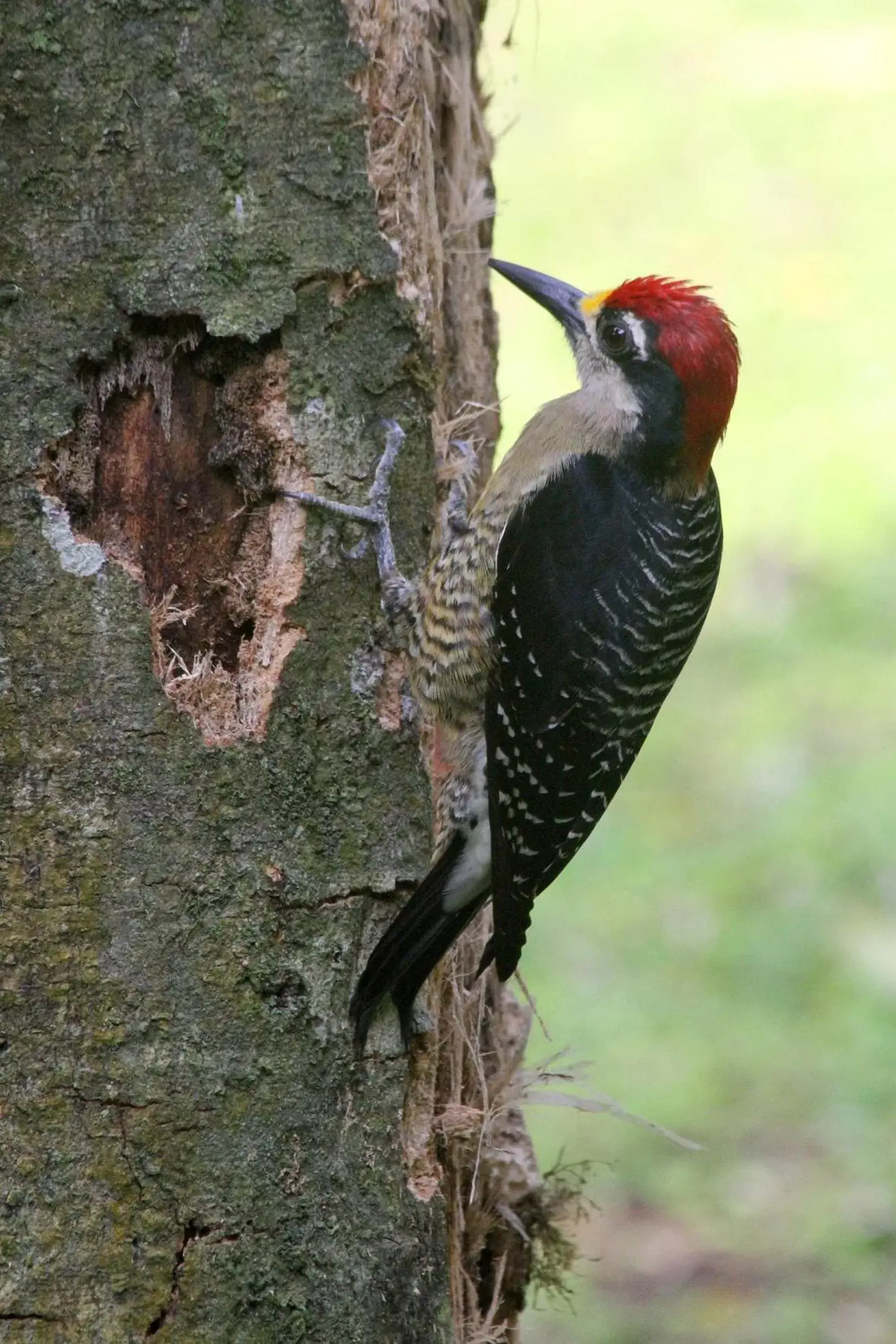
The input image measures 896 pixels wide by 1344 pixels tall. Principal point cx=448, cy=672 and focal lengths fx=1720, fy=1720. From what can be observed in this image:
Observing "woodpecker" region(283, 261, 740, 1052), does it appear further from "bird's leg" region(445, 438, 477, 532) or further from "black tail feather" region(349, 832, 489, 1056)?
"black tail feather" region(349, 832, 489, 1056)

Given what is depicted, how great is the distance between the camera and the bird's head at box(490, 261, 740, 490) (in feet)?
11.3

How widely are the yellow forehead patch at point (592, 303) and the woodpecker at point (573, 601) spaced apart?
3cm

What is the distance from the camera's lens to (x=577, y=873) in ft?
20.6

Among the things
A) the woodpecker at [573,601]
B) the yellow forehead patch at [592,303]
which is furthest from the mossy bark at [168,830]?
the yellow forehead patch at [592,303]

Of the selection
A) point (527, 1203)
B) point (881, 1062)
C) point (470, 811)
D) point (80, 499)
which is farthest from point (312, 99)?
point (881, 1062)

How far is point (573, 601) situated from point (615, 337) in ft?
2.07

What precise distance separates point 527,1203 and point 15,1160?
125 centimetres

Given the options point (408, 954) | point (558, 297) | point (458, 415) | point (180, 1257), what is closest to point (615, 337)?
point (558, 297)

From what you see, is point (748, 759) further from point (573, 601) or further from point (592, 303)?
point (573, 601)

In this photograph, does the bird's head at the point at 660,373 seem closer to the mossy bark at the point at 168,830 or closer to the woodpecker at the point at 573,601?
the woodpecker at the point at 573,601

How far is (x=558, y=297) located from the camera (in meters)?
3.84

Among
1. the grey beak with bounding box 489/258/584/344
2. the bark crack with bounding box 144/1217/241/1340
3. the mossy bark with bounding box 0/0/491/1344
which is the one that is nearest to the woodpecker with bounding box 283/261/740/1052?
the grey beak with bounding box 489/258/584/344

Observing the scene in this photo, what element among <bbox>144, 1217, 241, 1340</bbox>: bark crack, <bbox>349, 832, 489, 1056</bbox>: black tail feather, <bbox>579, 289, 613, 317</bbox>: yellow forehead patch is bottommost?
<bbox>144, 1217, 241, 1340</bbox>: bark crack

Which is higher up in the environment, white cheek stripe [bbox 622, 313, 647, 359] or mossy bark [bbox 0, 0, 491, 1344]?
white cheek stripe [bbox 622, 313, 647, 359]
